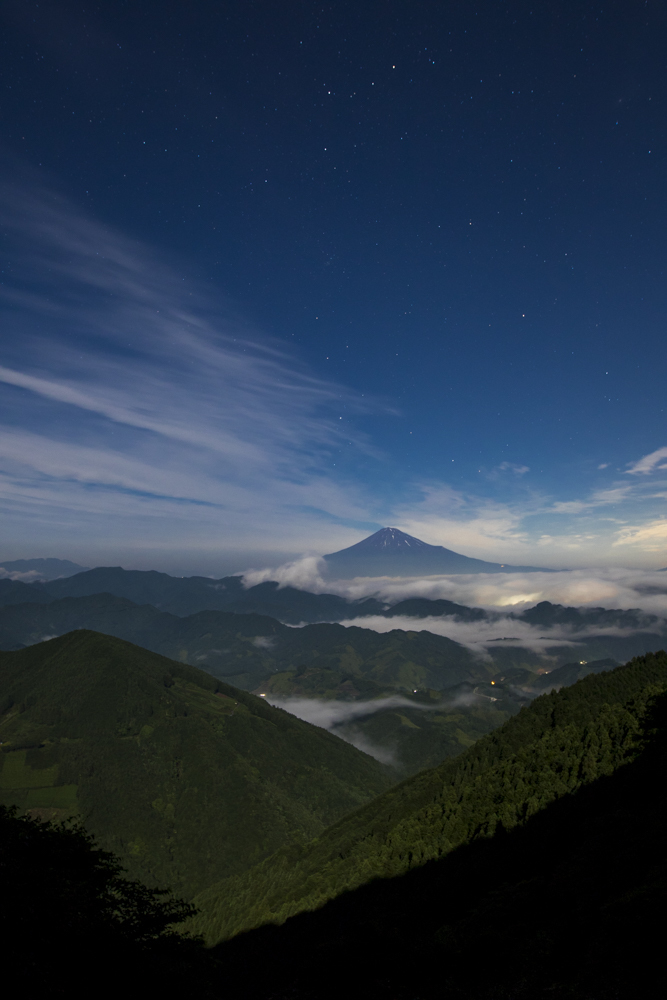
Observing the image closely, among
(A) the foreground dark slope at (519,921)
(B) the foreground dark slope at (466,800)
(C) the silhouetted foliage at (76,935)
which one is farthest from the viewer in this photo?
(B) the foreground dark slope at (466,800)

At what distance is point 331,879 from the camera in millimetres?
130250

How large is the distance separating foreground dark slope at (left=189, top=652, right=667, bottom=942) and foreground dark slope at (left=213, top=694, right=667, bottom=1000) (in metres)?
6.59

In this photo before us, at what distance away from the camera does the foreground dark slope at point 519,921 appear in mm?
33125

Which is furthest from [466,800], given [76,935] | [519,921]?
[76,935]

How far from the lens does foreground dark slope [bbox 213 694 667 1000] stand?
3312 centimetres

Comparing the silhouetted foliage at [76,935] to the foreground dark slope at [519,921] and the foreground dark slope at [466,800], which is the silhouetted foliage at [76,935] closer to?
the foreground dark slope at [519,921]

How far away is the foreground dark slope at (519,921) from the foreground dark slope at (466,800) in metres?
6.59

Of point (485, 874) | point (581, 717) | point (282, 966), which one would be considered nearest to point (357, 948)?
point (485, 874)

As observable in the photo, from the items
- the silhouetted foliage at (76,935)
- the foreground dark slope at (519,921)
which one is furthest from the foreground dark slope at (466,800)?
the silhouetted foliage at (76,935)

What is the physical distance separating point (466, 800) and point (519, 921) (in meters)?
82.1

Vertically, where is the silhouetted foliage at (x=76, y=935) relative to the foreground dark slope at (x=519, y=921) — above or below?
above

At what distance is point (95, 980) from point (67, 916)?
3.46 meters

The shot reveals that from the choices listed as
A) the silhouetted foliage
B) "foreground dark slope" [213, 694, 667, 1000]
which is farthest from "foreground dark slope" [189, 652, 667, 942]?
the silhouetted foliage

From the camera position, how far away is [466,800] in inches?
4887
